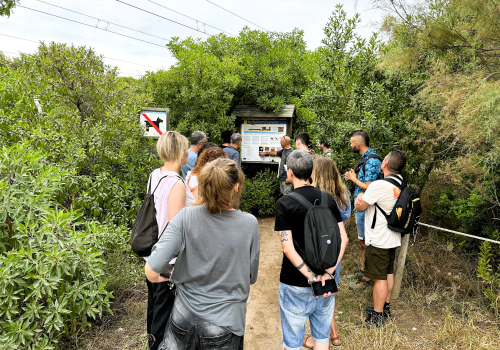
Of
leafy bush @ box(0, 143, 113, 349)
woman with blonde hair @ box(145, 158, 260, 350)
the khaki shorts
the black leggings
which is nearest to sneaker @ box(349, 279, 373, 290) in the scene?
the khaki shorts

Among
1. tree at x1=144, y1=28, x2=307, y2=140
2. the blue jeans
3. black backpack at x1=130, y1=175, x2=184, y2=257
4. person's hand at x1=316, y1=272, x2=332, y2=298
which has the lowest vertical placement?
the blue jeans

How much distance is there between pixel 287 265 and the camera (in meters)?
2.31

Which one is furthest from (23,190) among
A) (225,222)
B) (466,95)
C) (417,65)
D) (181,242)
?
(417,65)

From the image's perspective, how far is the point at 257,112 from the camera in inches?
283

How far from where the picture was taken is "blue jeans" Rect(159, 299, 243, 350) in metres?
1.64

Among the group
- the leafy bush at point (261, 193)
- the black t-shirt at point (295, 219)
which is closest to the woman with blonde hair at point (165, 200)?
the black t-shirt at point (295, 219)

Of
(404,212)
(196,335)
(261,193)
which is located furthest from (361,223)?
(196,335)

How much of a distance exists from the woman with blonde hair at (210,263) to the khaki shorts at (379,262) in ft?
6.72

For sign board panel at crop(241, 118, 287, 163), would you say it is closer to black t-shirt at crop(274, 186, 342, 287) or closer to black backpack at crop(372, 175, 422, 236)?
black backpack at crop(372, 175, 422, 236)

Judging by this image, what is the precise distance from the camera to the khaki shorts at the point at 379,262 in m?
3.25

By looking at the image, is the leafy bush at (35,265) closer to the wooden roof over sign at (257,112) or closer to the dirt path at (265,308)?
the dirt path at (265,308)

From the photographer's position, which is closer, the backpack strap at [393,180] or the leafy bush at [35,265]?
the leafy bush at [35,265]

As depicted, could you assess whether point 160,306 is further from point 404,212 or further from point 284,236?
point 404,212

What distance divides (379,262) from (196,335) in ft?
7.52
